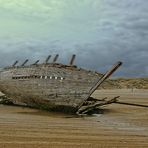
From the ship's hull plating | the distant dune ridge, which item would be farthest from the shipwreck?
the distant dune ridge

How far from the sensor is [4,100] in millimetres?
21297

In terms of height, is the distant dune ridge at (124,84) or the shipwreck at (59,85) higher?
the distant dune ridge at (124,84)

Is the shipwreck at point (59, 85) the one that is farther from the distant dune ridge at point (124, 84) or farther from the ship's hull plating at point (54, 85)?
the distant dune ridge at point (124, 84)

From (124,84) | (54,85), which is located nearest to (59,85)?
(54,85)

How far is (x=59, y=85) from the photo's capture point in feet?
50.8

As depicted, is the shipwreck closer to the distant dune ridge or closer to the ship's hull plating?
the ship's hull plating

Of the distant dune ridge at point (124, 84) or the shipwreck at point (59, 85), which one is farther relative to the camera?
the distant dune ridge at point (124, 84)

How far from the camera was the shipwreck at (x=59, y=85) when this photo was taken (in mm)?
Result: 15094

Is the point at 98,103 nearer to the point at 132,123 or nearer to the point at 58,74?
the point at 58,74

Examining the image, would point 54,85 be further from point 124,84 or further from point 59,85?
point 124,84

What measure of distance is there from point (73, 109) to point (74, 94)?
558mm

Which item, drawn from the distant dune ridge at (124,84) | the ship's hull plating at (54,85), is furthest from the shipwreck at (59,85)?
the distant dune ridge at (124,84)

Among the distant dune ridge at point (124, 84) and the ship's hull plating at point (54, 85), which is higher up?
the distant dune ridge at point (124, 84)

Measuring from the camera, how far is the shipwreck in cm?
1509
